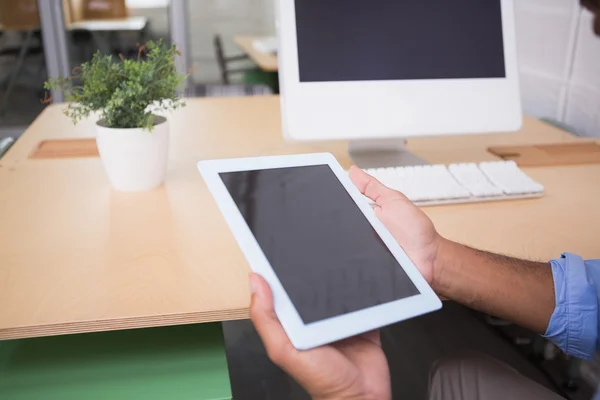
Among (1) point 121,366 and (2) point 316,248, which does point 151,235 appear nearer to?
(1) point 121,366

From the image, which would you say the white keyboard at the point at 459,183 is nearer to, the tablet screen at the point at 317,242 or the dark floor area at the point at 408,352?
the tablet screen at the point at 317,242

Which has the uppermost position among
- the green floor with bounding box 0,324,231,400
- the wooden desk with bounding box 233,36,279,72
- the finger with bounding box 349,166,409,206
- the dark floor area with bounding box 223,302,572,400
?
the wooden desk with bounding box 233,36,279,72

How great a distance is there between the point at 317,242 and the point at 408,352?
3.76ft

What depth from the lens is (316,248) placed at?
70cm

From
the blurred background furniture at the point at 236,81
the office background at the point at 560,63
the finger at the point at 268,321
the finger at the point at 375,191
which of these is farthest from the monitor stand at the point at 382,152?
A: the blurred background furniture at the point at 236,81

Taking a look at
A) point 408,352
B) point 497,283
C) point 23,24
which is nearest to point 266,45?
point 23,24

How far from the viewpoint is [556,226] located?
944 mm

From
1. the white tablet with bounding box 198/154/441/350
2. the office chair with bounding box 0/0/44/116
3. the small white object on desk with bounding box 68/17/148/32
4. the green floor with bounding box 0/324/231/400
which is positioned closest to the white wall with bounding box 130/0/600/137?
the white tablet with bounding box 198/154/441/350

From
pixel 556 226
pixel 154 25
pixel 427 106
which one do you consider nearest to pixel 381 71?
pixel 427 106

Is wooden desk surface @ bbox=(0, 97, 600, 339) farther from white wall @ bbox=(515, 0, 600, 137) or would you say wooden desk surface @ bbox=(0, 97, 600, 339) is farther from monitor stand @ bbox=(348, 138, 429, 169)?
white wall @ bbox=(515, 0, 600, 137)

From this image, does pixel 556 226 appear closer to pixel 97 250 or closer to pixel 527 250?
pixel 527 250

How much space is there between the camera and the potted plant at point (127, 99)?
98cm

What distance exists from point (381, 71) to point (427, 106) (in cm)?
12

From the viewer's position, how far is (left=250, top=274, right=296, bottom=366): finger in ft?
2.00
